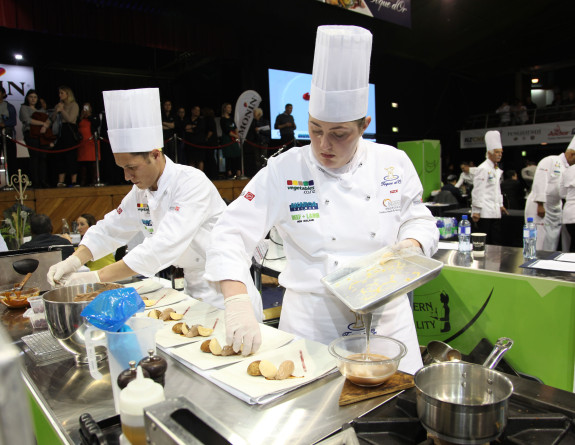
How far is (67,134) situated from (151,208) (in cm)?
582

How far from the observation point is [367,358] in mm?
1063

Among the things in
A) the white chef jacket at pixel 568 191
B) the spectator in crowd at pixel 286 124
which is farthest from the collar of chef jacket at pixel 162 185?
the spectator in crowd at pixel 286 124

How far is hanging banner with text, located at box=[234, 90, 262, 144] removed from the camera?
8.06 m

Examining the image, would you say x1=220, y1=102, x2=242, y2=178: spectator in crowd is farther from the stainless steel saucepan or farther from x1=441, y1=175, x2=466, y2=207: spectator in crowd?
the stainless steel saucepan

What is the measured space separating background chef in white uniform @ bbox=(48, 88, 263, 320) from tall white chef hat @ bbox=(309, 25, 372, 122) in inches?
28.5

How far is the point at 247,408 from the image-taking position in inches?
38.3

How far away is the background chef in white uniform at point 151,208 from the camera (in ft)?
5.92

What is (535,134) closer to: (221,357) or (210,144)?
(210,144)

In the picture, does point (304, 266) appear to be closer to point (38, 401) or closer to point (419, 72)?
point (38, 401)

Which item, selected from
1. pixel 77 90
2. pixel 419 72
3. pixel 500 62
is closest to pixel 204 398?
pixel 77 90

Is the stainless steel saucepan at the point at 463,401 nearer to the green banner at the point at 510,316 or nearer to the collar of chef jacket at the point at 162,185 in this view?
the collar of chef jacket at the point at 162,185

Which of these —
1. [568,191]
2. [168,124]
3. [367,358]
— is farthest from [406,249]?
[168,124]

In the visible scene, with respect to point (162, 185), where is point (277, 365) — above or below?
below

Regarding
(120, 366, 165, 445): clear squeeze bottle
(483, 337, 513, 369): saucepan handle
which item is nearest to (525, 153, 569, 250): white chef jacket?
(483, 337, 513, 369): saucepan handle
